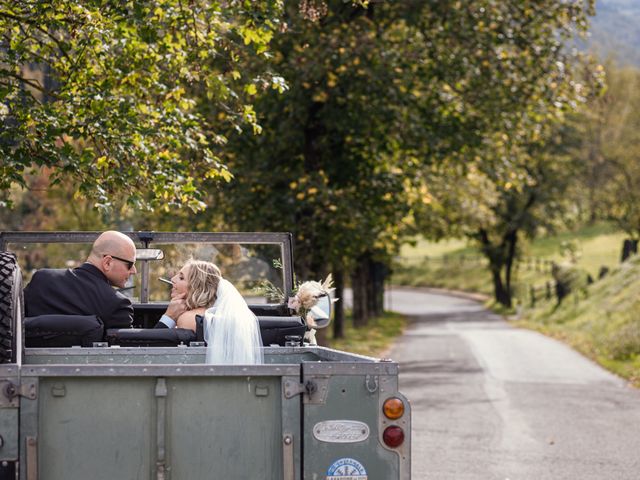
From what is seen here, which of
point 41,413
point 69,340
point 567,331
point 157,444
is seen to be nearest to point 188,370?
point 157,444

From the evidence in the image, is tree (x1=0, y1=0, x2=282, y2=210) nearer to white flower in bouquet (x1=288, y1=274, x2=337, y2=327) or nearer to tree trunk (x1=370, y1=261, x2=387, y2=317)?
white flower in bouquet (x1=288, y1=274, x2=337, y2=327)

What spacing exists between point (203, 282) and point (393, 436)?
6.78ft

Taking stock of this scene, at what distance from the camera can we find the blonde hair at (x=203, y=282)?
7.01 meters

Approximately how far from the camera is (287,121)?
70.4ft

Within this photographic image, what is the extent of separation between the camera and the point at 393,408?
5.34 m

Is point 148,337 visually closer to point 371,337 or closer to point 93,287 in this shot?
point 93,287

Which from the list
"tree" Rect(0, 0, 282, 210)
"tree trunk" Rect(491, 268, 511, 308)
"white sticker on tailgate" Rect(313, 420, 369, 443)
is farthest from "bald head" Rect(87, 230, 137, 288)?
"tree trunk" Rect(491, 268, 511, 308)

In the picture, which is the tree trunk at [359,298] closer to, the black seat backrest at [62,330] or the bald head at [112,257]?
the bald head at [112,257]

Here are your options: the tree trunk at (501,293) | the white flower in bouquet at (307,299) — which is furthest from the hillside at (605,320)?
the white flower in bouquet at (307,299)

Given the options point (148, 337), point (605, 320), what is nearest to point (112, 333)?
point (148, 337)

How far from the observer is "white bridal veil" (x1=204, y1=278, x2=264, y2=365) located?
6.30 metres

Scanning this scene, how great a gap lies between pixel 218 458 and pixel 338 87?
1648 cm

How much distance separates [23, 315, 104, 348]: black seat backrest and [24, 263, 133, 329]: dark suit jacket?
194 mm

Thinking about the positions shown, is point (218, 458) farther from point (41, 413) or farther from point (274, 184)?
point (274, 184)
